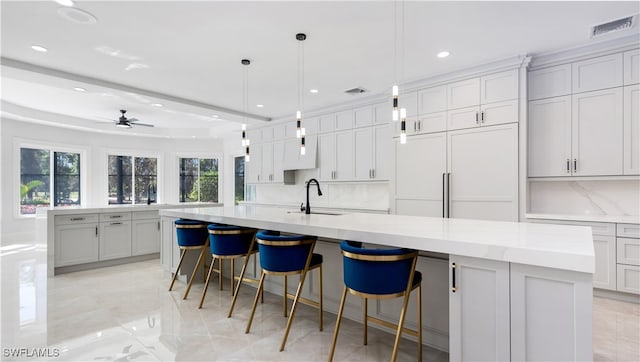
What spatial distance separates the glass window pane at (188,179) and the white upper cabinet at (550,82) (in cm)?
833

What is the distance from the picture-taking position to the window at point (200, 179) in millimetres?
9352

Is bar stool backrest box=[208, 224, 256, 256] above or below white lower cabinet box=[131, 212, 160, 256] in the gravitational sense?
above

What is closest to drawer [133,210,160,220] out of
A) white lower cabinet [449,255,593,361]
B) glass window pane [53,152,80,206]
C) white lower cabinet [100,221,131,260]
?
white lower cabinet [100,221,131,260]

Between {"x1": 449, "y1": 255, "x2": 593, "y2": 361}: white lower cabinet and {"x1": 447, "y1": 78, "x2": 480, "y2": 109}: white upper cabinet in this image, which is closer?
{"x1": 449, "y1": 255, "x2": 593, "y2": 361}: white lower cabinet

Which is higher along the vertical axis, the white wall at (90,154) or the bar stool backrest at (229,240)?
the white wall at (90,154)

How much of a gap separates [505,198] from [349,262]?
2.60 metres

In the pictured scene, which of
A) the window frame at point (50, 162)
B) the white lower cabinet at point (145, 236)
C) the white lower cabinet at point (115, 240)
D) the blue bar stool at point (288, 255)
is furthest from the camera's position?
the window frame at point (50, 162)

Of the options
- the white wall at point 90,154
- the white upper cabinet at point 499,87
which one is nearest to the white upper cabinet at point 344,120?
the white upper cabinet at point 499,87

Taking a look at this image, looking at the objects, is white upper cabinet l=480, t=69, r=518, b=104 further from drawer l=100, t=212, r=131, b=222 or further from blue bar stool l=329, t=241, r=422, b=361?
drawer l=100, t=212, r=131, b=222

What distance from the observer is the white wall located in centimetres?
669

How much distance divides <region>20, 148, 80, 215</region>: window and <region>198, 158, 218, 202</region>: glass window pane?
9.62 ft

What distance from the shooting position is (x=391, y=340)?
2.47 metres

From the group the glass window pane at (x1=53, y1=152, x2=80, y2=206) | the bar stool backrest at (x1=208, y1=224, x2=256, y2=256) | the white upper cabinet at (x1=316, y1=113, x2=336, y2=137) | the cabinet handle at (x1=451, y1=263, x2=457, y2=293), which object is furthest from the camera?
the glass window pane at (x1=53, y1=152, x2=80, y2=206)

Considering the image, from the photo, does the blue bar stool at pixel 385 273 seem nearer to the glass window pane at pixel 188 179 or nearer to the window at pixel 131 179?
the window at pixel 131 179
